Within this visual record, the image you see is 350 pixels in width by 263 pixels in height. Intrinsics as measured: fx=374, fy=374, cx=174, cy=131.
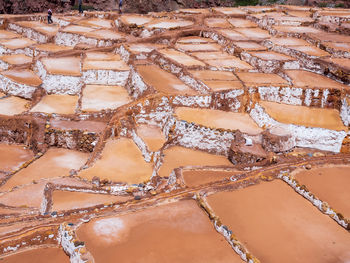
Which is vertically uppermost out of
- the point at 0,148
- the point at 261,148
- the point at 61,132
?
the point at 261,148

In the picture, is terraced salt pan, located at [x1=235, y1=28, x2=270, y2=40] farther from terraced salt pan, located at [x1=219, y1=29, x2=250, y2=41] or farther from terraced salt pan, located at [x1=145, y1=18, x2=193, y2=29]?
terraced salt pan, located at [x1=145, y1=18, x2=193, y2=29]

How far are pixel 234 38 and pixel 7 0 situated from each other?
21.8 meters

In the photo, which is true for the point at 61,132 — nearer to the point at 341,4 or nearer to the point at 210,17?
the point at 210,17

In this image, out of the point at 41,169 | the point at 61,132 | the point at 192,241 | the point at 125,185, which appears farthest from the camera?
the point at 61,132

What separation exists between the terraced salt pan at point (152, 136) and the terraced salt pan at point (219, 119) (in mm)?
890

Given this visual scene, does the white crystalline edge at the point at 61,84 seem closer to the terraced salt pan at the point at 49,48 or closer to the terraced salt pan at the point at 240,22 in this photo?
the terraced salt pan at the point at 49,48

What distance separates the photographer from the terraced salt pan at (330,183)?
6695 millimetres

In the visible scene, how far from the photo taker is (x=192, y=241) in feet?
18.4

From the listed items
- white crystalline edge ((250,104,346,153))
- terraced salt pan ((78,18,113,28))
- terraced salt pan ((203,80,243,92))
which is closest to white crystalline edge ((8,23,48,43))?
terraced salt pan ((78,18,113,28))

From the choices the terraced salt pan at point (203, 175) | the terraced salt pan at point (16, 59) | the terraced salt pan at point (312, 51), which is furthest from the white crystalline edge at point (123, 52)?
the terraced salt pan at point (203, 175)

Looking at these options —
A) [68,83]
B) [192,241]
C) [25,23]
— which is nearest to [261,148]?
[192,241]

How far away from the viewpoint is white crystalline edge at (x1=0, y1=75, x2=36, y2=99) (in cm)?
1463

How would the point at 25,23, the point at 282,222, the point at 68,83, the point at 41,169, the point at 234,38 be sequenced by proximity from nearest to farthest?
the point at 282,222 → the point at 41,169 → the point at 68,83 → the point at 234,38 → the point at 25,23

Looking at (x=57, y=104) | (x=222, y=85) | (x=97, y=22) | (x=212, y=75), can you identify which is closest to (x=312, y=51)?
(x=212, y=75)
